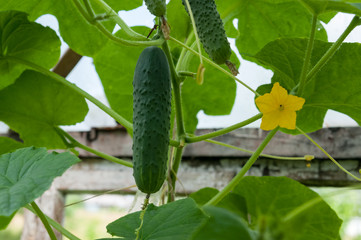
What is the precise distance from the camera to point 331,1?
1.90ft

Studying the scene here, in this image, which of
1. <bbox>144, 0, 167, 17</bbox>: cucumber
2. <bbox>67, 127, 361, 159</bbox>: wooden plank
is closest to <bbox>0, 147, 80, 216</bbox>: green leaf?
<bbox>144, 0, 167, 17</bbox>: cucumber

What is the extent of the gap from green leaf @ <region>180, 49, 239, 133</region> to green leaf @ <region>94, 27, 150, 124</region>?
132 millimetres

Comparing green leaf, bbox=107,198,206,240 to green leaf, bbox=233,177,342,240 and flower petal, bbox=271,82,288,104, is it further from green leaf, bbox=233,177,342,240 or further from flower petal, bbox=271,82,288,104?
green leaf, bbox=233,177,342,240

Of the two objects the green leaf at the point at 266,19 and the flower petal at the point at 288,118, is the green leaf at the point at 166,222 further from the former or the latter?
the green leaf at the point at 266,19

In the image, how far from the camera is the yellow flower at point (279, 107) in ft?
2.03

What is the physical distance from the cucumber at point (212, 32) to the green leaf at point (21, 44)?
0.40m

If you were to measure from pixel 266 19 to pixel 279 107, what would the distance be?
17.9 inches

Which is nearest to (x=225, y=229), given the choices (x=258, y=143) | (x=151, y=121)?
(x=151, y=121)

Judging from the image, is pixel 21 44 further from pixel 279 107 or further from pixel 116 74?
pixel 279 107

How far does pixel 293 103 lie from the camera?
620 mm

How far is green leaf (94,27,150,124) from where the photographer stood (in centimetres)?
108

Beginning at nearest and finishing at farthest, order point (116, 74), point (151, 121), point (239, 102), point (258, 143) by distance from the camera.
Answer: point (151, 121) < point (116, 74) < point (258, 143) < point (239, 102)

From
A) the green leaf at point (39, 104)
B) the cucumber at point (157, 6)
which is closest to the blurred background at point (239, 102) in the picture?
the green leaf at point (39, 104)

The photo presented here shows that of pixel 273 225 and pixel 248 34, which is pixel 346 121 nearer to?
pixel 248 34
